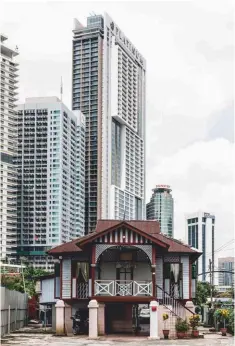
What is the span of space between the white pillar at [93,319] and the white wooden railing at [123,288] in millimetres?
723

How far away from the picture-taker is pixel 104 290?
32.7m

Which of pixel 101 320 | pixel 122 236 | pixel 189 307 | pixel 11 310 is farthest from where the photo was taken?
pixel 189 307

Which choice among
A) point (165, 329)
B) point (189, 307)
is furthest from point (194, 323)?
point (189, 307)

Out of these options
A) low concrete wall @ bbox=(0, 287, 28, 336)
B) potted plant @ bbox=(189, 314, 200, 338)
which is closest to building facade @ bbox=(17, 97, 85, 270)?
low concrete wall @ bbox=(0, 287, 28, 336)

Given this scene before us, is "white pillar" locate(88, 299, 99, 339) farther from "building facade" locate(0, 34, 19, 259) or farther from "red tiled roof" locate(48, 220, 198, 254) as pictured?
"building facade" locate(0, 34, 19, 259)

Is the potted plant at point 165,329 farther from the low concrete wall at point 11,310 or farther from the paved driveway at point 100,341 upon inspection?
the low concrete wall at point 11,310

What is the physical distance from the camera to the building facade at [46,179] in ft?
600

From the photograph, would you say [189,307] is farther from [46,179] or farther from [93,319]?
→ [46,179]

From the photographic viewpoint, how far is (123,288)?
3266 cm

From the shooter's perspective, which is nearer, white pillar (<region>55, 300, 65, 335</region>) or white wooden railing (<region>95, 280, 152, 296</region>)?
white wooden railing (<region>95, 280, 152, 296</region>)

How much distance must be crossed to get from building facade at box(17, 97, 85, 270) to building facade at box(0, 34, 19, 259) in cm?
399

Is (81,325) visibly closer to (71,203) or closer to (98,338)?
(98,338)

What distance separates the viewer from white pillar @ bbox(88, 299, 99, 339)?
31.2m

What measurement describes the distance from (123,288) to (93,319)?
204 centimetres
